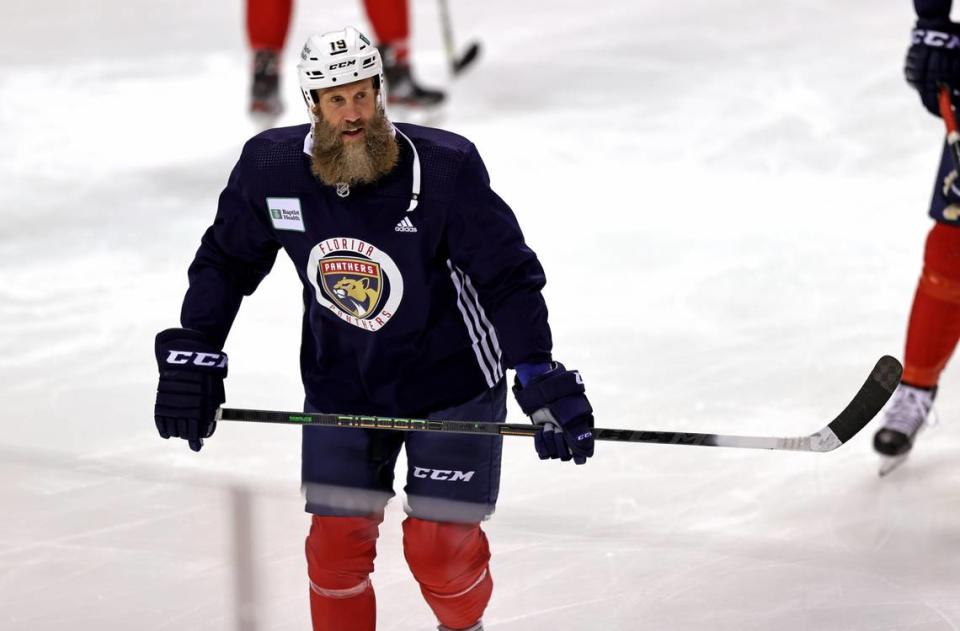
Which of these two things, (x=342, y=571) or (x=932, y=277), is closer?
(x=342, y=571)

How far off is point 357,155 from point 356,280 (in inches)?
7.4

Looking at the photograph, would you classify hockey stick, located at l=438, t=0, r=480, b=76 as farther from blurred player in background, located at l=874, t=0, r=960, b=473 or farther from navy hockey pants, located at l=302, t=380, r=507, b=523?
navy hockey pants, located at l=302, t=380, r=507, b=523

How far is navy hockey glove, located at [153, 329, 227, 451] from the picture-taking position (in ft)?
7.78

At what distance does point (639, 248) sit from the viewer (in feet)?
15.0

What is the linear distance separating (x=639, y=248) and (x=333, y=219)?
93.6 inches

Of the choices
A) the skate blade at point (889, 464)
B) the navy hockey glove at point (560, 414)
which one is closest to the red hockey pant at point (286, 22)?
the skate blade at point (889, 464)

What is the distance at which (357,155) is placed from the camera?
2250 mm

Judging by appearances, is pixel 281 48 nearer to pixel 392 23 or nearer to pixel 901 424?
pixel 392 23

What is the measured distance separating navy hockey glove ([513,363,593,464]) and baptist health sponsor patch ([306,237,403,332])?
243mm

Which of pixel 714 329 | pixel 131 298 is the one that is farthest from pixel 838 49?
pixel 131 298

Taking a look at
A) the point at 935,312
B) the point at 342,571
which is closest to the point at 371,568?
the point at 342,571

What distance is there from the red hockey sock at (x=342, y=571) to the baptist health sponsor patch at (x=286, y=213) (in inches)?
17.3

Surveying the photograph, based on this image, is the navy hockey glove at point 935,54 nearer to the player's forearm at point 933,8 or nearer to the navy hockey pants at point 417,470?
the player's forearm at point 933,8

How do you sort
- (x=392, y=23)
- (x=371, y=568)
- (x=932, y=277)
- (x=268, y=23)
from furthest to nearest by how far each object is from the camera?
(x=392, y=23), (x=268, y=23), (x=932, y=277), (x=371, y=568)
